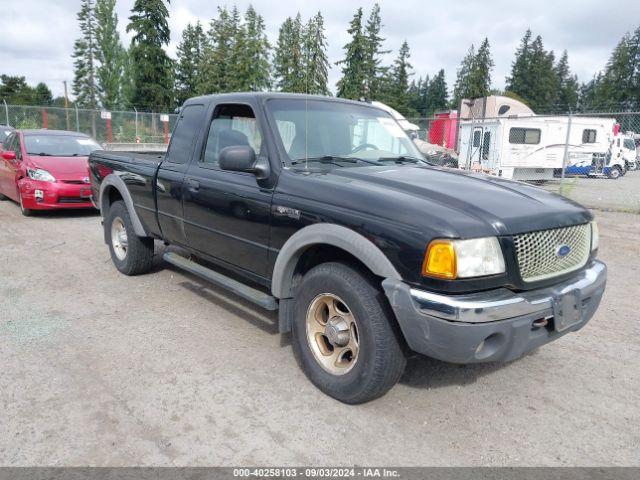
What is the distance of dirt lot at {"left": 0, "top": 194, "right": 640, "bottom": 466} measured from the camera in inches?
105

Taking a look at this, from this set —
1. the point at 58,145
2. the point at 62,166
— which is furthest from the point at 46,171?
the point at 58,145

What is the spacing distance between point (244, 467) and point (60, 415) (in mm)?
1246

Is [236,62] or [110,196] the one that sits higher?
[236,62]

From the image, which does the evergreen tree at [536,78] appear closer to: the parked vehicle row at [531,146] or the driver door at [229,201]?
the parked vehicle row at [531,146]

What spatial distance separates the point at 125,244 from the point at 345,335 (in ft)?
11.9

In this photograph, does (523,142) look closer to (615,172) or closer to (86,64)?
(615,172)

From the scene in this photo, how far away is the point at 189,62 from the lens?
6769cm

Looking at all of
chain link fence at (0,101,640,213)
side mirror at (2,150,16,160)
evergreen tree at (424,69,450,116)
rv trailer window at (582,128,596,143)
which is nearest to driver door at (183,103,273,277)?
side mirror at (2,150,16,160)

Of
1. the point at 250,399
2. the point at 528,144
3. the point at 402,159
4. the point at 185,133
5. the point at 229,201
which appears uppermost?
the point at 528,144

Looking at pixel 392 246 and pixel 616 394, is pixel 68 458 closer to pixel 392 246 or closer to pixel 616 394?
pixel 392 246

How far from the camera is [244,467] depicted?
8.34ft

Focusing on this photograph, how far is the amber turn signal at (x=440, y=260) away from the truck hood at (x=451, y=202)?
7 cm

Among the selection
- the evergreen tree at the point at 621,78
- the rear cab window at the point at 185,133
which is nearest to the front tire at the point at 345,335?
the rear cab window at the point at 185,133

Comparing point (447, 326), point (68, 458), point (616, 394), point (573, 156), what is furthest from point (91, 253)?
point (573, 156)
